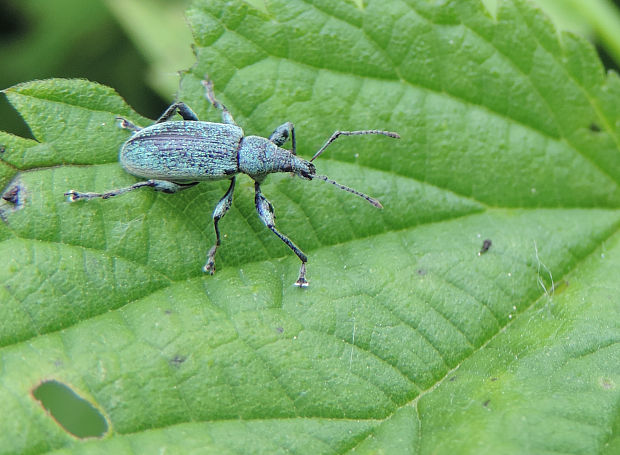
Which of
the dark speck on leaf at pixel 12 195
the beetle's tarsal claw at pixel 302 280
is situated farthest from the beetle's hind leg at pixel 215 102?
the dark speck on leaf at pixel 12 195

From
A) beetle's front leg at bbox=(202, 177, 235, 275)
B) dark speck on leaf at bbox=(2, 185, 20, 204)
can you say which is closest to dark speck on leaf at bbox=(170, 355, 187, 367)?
beetle's front leg at bbox=(202, 177, 235, 275)

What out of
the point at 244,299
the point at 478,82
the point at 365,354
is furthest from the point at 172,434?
the point at 478,82

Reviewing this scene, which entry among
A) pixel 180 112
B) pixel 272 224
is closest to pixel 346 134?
pixel 272 224

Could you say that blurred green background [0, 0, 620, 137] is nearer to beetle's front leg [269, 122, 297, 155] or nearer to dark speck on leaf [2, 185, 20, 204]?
beetle's front leg [269, 122, 297, 155]

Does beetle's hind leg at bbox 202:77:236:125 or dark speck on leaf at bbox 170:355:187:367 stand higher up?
beetle's hind leg at bbox 202:77:236:125

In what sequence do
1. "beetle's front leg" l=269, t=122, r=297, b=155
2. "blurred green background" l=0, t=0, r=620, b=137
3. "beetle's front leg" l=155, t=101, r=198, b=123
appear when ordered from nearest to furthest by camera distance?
1. "beetle's front leg" l=155, t=101, r=198, b=123
2. "beetle's front leg" l=269, t=122, r=297, b=155
3. "blurred green background" l=0, t=0, r=620, b=137

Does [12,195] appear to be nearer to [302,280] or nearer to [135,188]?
[135,188]
